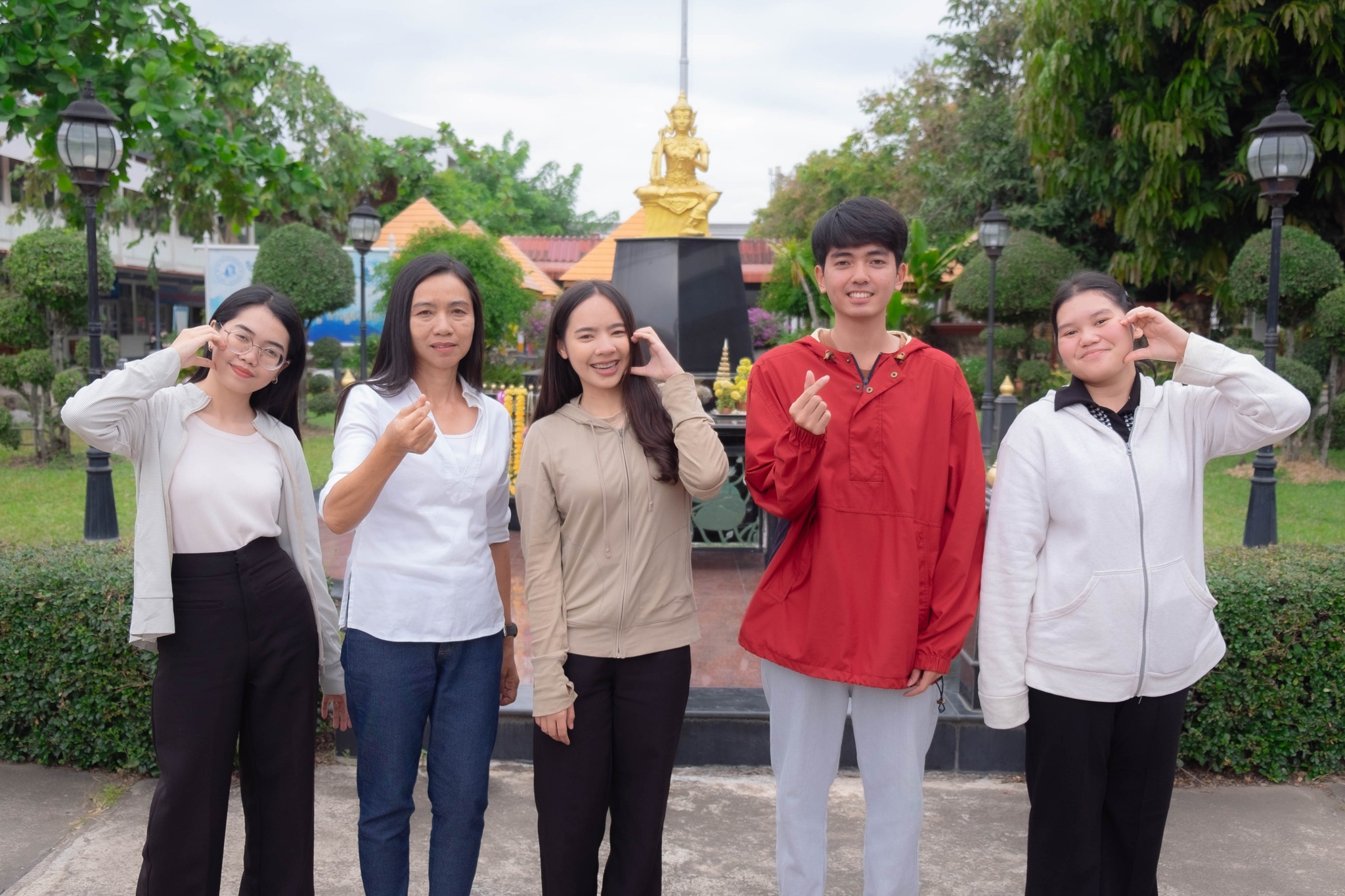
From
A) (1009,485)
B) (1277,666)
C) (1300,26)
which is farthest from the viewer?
(1300,26)

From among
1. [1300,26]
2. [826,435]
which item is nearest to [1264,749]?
[826,435]

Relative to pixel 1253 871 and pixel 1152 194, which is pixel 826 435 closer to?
pixel 1253 871

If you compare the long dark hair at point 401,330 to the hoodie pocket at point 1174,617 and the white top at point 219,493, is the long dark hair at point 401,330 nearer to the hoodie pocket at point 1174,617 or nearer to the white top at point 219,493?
the white top at point 219,493

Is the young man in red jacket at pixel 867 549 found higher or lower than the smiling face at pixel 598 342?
lower

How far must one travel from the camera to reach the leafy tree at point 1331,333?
440 inches

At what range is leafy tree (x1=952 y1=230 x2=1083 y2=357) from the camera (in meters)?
16.5

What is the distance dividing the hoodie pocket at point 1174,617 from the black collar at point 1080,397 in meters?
0.35

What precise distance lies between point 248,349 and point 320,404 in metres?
15.4

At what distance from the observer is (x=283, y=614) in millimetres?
2355

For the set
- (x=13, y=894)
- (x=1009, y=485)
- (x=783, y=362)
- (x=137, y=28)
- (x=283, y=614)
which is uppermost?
(x=137, y=28)

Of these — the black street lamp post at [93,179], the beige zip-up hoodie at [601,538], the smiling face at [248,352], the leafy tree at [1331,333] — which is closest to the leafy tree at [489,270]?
the black street lamp post at [93,179]

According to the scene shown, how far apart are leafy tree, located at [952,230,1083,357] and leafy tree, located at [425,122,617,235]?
18.1 meters

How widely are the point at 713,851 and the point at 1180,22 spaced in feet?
42.7

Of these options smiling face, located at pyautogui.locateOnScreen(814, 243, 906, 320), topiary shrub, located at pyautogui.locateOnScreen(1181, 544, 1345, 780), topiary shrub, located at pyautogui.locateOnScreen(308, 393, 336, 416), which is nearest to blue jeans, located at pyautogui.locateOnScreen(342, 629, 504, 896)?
smiling face, located at pyautogui.locateOnScreen(814, 243, 906, 320)
